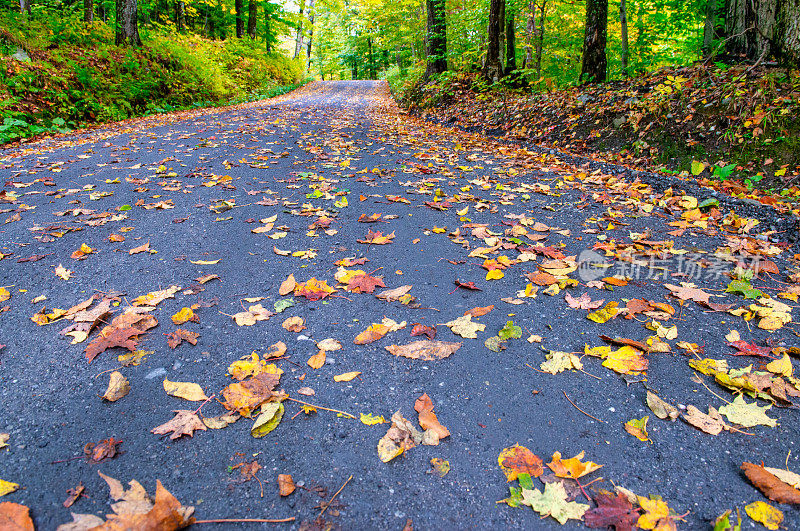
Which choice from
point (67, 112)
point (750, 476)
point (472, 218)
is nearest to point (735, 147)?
point (472, 218)

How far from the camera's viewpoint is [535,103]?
24.5 feet

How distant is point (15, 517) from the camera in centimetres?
112

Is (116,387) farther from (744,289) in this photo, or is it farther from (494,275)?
(744,289)

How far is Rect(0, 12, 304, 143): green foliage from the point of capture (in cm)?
721

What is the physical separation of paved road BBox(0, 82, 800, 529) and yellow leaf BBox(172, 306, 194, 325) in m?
0.04

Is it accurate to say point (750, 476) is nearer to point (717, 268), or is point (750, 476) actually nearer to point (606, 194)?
point (717, 268)

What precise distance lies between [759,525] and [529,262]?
1715 millimetres

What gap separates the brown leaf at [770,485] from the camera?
1204 millimetres

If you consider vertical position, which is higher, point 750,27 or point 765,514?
point 750,27

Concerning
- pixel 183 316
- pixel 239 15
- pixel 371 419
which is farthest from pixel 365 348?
pixel 239 15

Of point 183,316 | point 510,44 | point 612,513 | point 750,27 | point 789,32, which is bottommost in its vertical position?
point 612,513

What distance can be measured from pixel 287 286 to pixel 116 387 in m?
0.95

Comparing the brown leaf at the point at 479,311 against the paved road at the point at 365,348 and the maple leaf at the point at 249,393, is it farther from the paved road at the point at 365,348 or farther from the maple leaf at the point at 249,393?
the maple leaf at the point at 249,393

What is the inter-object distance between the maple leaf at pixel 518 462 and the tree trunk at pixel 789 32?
5.93 metres
